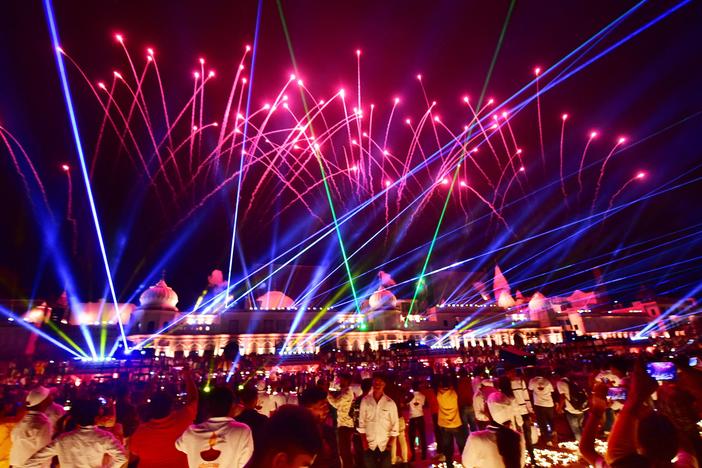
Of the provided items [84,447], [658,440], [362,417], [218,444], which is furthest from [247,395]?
[658,440]

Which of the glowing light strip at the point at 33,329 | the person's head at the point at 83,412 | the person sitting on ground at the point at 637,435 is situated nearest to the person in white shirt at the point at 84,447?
the person's head at the point at 83,412

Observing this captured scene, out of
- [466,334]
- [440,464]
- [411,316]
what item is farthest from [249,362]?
[466,334]

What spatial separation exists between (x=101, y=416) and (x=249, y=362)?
883 inches

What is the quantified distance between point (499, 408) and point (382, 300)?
5306 centimetres

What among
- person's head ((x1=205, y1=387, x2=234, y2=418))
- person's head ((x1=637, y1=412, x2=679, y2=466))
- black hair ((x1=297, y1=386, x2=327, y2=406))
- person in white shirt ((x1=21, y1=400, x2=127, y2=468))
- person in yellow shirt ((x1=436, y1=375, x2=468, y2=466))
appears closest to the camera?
person's head ((x1=637, y1=412, x2=679, y2=466))

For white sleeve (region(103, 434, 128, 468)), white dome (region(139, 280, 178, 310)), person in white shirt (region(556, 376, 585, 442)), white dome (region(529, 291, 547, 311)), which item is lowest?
person in white shirt (region(556, 376, 585, 442))

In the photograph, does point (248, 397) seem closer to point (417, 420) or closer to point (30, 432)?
point (30, 432)

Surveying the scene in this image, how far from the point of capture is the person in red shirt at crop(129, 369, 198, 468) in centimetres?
385

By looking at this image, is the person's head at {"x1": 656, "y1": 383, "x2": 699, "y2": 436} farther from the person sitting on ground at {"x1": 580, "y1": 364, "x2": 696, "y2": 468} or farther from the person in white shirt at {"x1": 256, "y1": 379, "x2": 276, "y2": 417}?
the person in white shirt at {"x1": 256, "y1": 379, "x2": 276, "y2": 417}

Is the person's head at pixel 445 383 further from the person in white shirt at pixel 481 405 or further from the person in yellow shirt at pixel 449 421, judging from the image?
the person in white shirt at pixel 481 405

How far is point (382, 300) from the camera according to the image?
56.5 metres

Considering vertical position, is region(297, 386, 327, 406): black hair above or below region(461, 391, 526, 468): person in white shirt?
above

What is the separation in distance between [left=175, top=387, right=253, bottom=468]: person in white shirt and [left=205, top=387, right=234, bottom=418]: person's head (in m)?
0.06

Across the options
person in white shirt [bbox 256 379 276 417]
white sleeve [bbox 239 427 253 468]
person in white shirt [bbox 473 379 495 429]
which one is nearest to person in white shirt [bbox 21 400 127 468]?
white sleeve [bbox 239 427 253 468]
